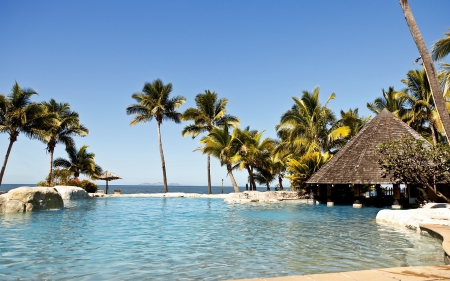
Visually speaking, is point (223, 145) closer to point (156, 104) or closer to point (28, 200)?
point (156, 104)

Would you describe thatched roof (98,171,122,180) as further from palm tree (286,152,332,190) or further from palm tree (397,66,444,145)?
palm tree (397,66,444,145)

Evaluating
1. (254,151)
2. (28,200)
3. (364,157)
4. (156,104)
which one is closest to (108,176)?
(156,104)

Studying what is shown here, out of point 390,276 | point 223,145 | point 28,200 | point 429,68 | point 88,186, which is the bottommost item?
point 390,276

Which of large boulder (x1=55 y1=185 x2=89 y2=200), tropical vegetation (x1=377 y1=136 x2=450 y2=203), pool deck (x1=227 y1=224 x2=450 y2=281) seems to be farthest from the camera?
large boulder (x1=55 y1=185 x2=89 y2=200)

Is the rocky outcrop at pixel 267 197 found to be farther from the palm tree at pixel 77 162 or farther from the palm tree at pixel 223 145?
the palm tree at pixel 77 162

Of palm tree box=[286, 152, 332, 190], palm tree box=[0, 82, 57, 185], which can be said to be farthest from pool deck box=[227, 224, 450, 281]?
palm tree box=[0, 82, 57, 185]

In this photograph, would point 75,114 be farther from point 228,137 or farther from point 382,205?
point 382,205

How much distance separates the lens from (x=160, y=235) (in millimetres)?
9500

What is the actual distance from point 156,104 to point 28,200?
17498mm

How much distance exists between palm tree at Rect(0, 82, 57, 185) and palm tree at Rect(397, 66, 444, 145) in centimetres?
2569

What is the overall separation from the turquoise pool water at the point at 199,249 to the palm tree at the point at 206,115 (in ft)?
60.6

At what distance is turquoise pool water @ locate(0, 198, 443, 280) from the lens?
578 centimetres

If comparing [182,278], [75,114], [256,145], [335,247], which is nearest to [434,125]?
[256,145]

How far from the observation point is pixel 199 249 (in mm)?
7555
